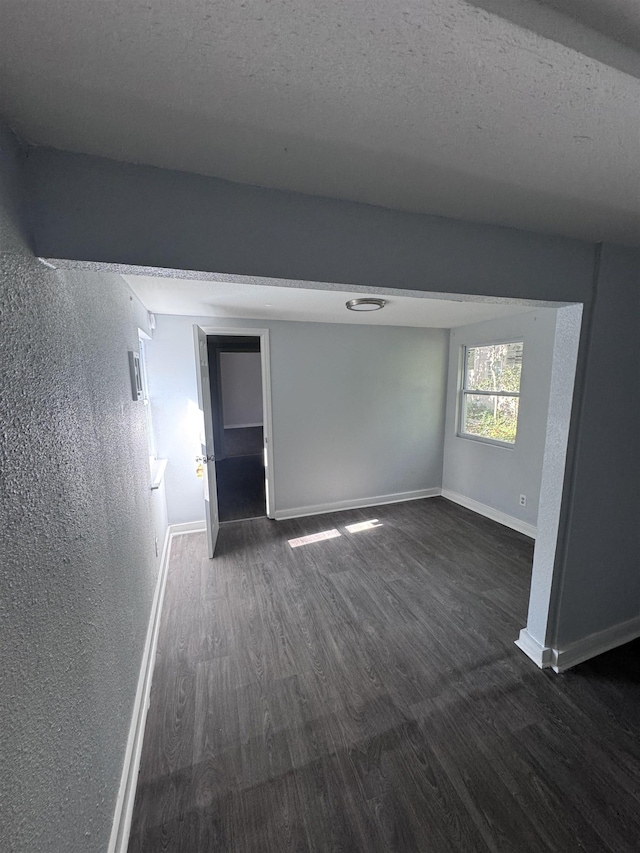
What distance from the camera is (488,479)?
387 cm

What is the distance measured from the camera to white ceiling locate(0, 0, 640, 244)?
50 centimetres

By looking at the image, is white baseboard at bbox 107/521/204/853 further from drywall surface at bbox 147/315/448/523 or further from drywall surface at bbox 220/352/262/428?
drywall surface at bbox 220/352/262/428

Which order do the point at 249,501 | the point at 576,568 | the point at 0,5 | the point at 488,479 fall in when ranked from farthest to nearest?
the point at 249,501, the point at 488,479, the point at 576,568, the point at 0,5

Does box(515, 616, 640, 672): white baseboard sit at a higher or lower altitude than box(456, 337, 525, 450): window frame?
lower

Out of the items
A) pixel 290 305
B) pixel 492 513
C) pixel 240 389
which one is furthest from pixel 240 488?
pixel 492 513

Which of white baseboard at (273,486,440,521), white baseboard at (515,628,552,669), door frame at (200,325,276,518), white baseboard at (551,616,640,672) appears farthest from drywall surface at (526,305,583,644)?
door frame at (200,325,276,518)

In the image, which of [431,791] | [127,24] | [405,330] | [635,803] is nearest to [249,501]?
[405,330]

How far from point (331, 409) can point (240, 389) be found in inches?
144

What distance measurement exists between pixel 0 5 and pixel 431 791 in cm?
239

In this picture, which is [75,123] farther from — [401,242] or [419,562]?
[419,562]

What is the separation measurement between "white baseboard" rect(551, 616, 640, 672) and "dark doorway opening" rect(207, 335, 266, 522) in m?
3.81

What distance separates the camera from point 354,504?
13.8 ft

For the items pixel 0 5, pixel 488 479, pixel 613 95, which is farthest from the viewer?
pixel 488 479

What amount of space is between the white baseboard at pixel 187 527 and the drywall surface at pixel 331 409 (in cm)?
6
